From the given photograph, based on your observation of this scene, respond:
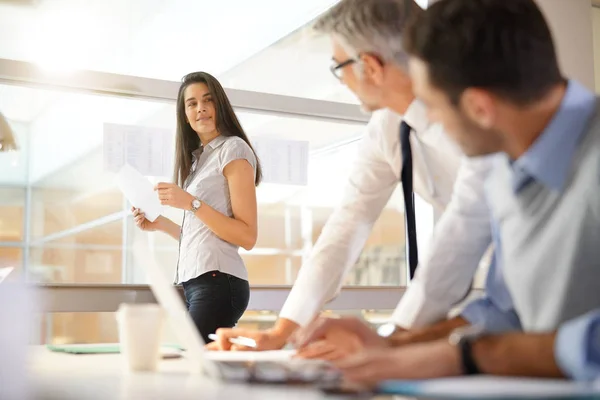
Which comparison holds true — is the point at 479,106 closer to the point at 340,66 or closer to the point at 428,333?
the point at 428,333

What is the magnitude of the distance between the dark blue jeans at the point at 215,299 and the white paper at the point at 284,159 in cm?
124

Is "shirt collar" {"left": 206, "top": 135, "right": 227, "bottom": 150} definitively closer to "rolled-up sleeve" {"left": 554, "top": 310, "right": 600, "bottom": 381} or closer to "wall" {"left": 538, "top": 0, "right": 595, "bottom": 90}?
"rolled-up sleeve" {"left": 554, "top": 310, "right": 600, "bottom": 381}

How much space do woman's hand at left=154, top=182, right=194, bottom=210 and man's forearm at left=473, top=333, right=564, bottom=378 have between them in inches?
65.8

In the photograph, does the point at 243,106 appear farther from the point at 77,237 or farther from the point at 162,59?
the point at 77,237

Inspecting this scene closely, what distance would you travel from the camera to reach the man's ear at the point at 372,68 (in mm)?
1442

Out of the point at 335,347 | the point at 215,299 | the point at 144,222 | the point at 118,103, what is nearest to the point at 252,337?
the point at 335,347

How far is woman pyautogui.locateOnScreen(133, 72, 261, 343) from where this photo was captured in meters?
2.36

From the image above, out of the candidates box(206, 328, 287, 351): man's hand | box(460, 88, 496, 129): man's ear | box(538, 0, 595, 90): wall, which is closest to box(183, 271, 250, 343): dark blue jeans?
box(206, 328, 287, 351): man's hand

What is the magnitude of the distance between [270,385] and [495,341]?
26 cm

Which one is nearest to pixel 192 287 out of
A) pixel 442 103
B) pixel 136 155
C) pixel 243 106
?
pixel 136 155

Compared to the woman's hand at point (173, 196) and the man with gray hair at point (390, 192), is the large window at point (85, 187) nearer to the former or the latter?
the woman's hand at point (173, 196)

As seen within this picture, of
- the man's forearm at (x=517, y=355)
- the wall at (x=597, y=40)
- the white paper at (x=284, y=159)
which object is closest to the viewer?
the man's forearm at (x=517, y=355)

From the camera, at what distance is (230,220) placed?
2.37 metres

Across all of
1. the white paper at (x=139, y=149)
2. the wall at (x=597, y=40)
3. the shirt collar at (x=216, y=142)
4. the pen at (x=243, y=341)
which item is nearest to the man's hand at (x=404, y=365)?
the pen at (x=243, y=341)
